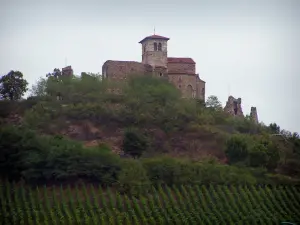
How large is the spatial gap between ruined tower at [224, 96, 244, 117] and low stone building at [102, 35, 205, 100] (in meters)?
3.85

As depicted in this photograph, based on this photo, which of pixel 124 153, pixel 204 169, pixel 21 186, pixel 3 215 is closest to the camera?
pixel 3 215

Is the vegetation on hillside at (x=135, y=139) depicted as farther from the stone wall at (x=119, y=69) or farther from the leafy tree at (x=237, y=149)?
the stone wall at (x=119, y=69)

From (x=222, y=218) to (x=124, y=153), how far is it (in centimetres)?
1387

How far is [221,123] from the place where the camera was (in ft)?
203

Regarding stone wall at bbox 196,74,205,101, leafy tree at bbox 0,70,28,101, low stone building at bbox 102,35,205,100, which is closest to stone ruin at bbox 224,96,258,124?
stone wall at bbox 196,74,205,101

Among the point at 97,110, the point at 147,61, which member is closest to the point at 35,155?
the point at 97,110

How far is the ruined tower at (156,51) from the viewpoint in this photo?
6203 cm

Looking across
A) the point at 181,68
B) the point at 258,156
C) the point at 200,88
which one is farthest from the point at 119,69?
the point at 258,156

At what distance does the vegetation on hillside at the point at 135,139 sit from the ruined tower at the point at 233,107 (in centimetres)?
99

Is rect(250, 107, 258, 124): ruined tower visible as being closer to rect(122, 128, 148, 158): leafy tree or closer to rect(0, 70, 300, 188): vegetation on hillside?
rect(0, 70, 300, 188): vegetation on hillside

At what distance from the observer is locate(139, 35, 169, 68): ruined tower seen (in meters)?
62.0

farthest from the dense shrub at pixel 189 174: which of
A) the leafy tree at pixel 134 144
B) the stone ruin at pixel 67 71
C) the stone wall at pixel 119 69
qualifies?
the stone ruin at pixel 67 71

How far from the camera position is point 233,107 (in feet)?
218

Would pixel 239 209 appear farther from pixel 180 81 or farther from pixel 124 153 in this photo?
pixel 180 81
